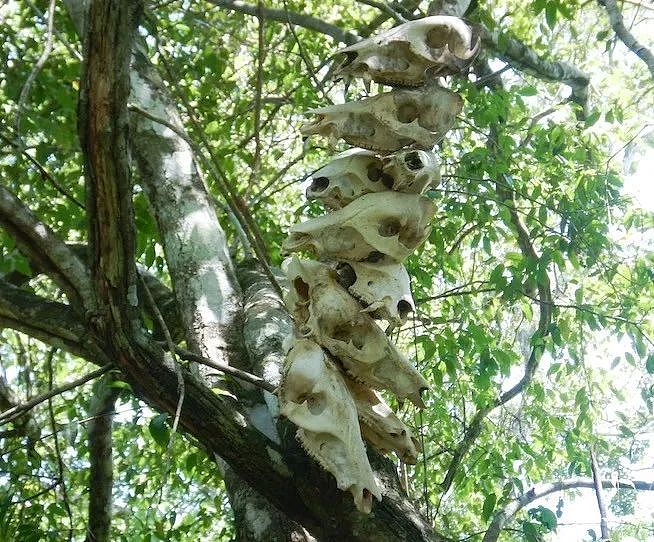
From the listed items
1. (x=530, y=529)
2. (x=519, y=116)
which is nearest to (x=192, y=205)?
(x=530, y=529)

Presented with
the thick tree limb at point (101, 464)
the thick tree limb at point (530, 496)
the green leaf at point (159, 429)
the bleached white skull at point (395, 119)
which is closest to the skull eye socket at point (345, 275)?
the bleached white skull at point (395, 119)

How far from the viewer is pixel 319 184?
159cm

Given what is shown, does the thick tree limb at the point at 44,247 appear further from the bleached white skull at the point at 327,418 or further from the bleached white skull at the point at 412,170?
the bleached white skull at the point at 412,170

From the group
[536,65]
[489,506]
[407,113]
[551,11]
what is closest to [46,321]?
[407,113]

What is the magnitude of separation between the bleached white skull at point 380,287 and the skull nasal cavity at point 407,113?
292 mm

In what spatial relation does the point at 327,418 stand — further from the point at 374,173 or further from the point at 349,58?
the point at 349,58

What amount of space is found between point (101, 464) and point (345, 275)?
1.97 m

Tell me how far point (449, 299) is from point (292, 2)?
5.60ft

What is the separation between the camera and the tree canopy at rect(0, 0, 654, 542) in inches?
59.4

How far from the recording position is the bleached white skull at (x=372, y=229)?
1.51 metres

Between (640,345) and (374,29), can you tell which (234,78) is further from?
(640,345)

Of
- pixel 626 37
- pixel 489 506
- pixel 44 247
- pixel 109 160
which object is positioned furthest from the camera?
pixel 626 37

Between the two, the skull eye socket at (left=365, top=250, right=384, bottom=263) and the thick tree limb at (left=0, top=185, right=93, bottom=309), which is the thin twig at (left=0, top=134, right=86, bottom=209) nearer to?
the thick tree limb at (left=0, top=185, right=93, bottom=309)

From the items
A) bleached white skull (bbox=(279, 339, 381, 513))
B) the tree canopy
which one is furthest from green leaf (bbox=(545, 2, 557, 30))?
bleached white skull (bbox=(279, 339, 381, 513))
